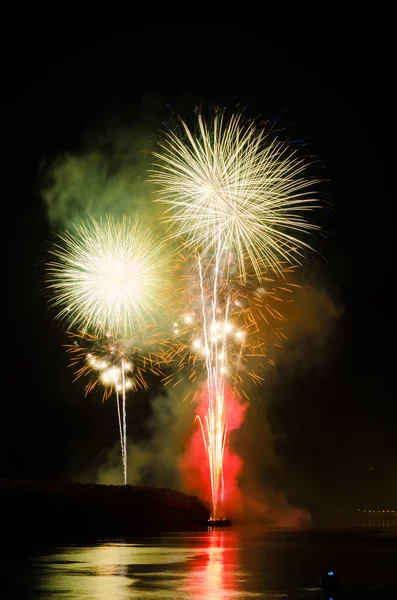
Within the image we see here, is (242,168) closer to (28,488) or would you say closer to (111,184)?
(111,184)

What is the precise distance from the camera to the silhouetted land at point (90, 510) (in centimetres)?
3844

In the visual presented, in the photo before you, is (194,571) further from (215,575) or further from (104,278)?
(104,278)

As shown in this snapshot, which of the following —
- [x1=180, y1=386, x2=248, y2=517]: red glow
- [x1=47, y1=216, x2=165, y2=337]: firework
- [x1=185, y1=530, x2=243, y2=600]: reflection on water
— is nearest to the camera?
[x1=185, y1=530, x2=243, y2=600]: reflection on water

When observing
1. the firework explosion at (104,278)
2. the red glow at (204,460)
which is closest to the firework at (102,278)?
the firework explosion at (104,278)

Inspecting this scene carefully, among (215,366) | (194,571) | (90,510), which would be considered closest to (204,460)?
(90,510)

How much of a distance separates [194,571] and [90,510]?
22555mm

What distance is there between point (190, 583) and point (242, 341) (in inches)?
896

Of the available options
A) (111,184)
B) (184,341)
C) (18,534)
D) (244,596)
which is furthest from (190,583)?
(111,184)

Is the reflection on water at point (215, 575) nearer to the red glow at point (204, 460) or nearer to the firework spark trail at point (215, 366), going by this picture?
the firework spark trail at point (215, 366)

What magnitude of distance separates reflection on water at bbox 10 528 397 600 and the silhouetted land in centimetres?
788

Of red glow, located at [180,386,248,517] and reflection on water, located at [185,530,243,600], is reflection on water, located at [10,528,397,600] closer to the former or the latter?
reflection on water, located at [185,530,243,600]

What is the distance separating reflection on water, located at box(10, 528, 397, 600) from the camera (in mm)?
16109

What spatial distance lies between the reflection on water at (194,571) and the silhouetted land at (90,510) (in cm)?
788

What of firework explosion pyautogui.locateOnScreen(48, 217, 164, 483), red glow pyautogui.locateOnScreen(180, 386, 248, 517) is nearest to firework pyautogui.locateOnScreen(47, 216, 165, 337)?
firework explosion pyautogui.locateOnScreen(48, 217, 164, 483)
